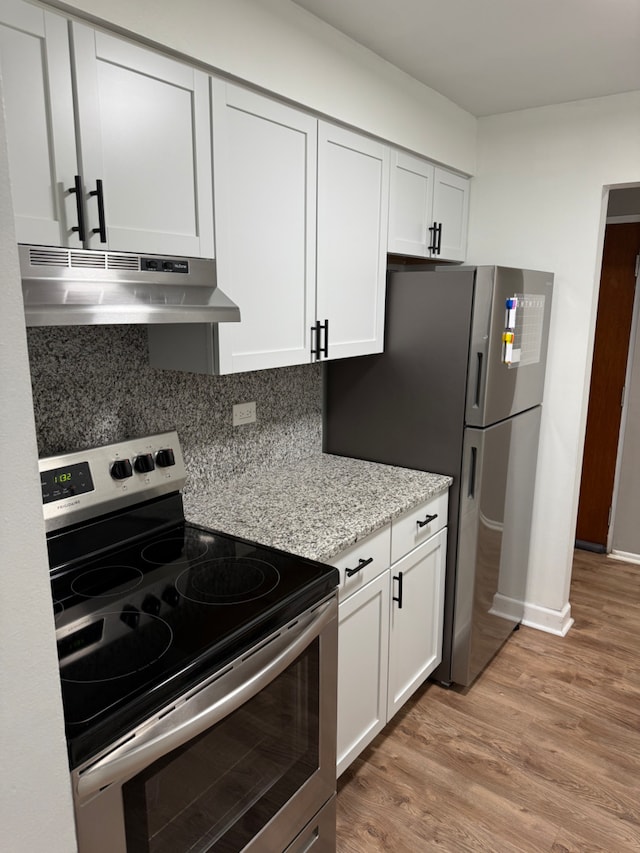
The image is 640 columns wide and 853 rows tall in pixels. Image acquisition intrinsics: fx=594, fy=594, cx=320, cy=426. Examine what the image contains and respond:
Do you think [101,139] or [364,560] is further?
[364,560]

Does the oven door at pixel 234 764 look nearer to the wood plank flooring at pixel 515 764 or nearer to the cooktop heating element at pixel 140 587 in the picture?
the cooktop heating element at pixel 140 587

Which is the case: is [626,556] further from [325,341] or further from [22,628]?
[22,628]

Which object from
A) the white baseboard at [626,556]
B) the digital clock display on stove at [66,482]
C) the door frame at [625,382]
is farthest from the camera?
the white baseboard at [626,556]

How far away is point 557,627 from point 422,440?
1.33 meters

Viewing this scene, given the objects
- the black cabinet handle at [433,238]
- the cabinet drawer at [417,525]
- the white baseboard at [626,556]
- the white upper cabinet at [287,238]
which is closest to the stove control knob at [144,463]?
the white upper cabinet at [287,238]

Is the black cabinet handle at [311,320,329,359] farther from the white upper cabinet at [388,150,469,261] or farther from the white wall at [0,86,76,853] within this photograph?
the white wall at [0,86,76,853]

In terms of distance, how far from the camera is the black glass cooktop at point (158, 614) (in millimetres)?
1014

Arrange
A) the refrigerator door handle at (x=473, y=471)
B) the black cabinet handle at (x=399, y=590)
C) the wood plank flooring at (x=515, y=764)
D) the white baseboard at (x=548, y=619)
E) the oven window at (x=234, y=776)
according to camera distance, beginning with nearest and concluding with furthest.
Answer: the oven window at (x=234, y=776)
the wood plank flooring at (x=515, y=764)
the black cabinet handle at (x=399, y=590)
the refrigerator door handle at (x=473, y=471)
the white baseboard at (x=548, y=619)

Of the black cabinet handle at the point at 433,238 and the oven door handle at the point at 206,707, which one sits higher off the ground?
the black cabinet handle at the point at 433,238

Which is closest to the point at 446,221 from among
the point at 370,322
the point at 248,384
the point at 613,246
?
the point at 370,322

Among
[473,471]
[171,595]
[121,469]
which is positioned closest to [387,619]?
[473,471]

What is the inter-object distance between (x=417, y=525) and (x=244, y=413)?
747 mm

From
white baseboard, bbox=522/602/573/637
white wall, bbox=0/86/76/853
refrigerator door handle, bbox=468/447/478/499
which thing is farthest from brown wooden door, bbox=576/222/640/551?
white wall, bbox=0/86/76/853

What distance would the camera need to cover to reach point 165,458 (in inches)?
70.2
